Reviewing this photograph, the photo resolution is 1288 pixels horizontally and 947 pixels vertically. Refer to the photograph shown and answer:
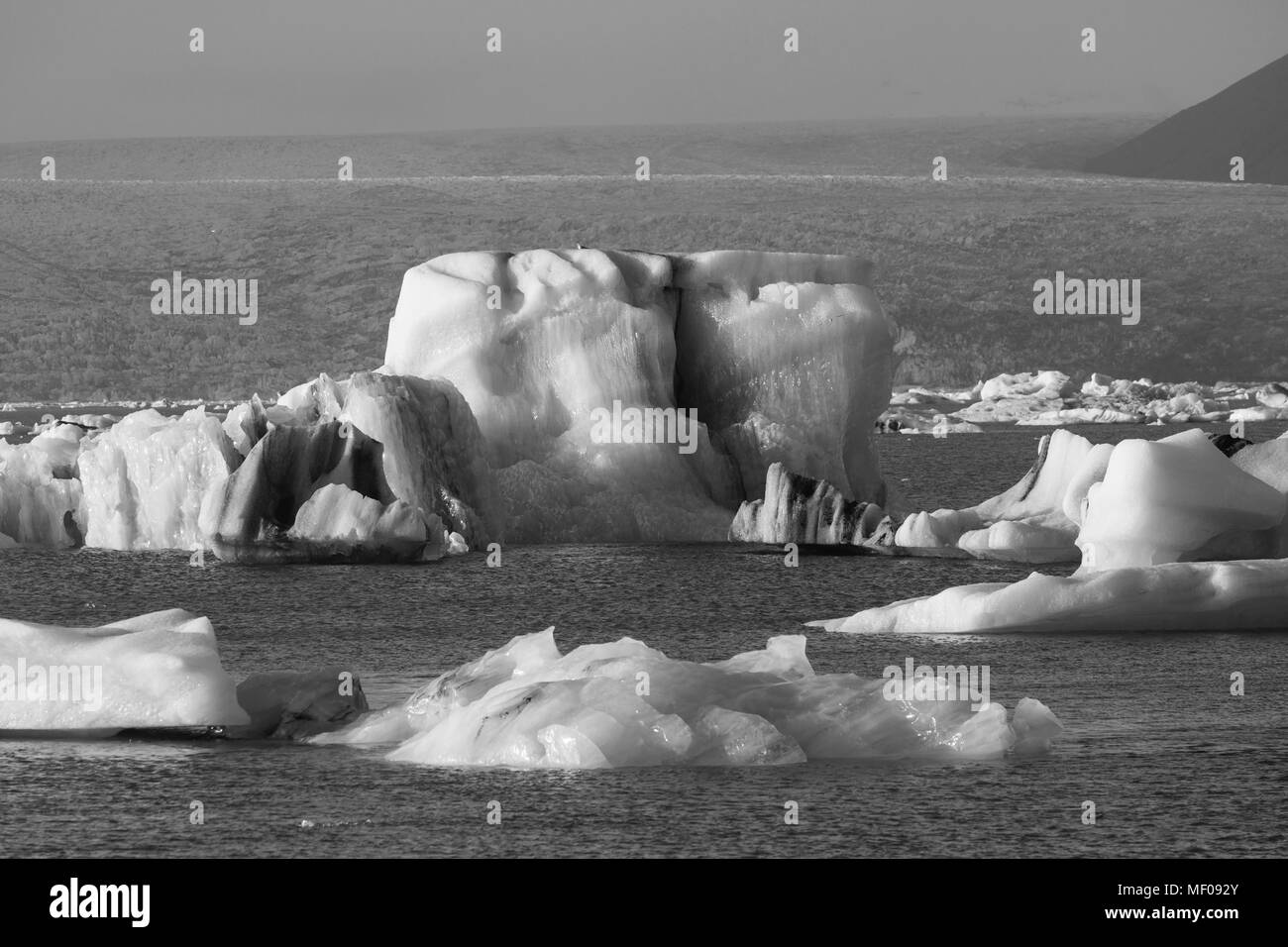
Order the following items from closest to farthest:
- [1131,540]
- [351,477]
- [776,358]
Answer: [1131,540] → [351,477] → [776,358]

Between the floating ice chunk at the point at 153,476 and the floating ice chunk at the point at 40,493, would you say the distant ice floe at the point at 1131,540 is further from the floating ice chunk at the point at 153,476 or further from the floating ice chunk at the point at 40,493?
the floating ice chunk at the point at 40,493

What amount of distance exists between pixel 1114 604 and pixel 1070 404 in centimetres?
4649

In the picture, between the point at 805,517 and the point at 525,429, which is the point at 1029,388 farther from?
the point at 525,429

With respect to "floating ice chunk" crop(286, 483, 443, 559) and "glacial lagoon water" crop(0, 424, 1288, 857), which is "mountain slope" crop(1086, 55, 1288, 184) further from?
→ "glacial lagoon water" crop(0, 424, 1288, 857)

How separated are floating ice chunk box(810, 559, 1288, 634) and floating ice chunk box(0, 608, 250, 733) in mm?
8539

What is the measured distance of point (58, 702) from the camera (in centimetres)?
1544

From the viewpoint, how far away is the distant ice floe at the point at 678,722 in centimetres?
1416

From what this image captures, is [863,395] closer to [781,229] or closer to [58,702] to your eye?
[58,702]

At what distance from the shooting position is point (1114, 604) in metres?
21.4

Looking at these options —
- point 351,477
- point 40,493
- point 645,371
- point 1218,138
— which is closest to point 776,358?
point 645,371

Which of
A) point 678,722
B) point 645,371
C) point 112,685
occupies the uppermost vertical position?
point 645,371

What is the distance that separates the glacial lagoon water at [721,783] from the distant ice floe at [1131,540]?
1.13 ft

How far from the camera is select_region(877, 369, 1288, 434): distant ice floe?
2464 inches
